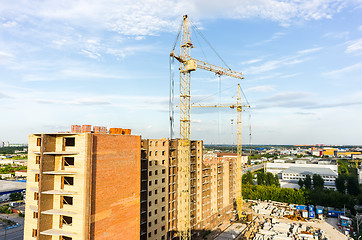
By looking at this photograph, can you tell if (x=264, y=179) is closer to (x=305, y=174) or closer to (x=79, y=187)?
(x=305, y=174)

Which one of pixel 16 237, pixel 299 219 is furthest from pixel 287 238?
pixel 16 237

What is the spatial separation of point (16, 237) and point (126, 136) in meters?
46.4

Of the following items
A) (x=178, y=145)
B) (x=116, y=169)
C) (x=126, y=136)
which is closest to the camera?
(x=116, y=169)

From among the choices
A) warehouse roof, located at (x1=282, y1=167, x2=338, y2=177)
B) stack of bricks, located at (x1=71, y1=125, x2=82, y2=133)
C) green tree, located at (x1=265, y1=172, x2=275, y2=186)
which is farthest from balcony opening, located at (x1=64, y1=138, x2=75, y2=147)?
warehouse roof, located at (x1=282, y1=167, x2=338, y2=177)

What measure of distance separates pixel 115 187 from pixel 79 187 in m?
4.15

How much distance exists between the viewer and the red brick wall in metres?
25.1

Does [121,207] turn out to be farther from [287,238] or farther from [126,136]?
[287,238]

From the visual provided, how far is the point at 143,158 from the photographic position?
128ft

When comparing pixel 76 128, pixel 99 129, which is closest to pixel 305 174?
pixel 99 129

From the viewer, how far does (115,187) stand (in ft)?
89.4

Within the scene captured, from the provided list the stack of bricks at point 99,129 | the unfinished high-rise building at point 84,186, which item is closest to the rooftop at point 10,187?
the unfinished high-rise building at point 84,186

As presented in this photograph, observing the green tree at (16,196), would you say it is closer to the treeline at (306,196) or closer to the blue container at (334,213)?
the treeline at (306,196)

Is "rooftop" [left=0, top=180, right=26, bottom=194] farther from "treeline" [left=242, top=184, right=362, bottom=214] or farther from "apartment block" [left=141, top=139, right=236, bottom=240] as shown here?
"treeline" [left=242, top=184, right=362, bottom=214]

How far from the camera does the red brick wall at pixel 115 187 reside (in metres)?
25.1
